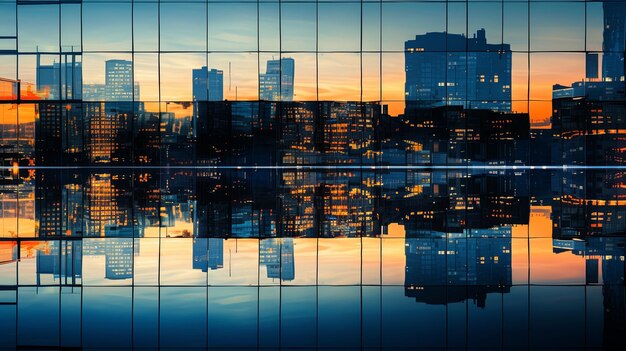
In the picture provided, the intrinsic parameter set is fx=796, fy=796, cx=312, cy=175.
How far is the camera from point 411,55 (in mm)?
25031

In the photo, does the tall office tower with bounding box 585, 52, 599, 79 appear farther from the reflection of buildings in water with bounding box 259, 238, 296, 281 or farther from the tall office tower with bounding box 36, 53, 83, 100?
the reflection of buildings in water with bounding box 259, 238, 296, 281

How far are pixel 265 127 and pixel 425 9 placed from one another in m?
6.15

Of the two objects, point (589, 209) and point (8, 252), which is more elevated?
point (589, 209)

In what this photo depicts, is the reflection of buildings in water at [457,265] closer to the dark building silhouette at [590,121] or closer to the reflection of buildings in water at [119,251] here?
the reflection of buildings in water at [119,251]

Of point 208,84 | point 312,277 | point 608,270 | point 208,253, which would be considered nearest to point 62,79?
point 208,84

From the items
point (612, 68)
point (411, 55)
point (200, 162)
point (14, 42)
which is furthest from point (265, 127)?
point (612, 68)

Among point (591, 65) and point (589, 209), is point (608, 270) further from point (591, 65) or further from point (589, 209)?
point (591, 65)

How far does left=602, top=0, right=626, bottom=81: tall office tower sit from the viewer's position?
24.5 metres

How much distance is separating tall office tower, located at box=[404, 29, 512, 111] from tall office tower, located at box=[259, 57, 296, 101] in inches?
145

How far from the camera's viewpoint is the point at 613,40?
24.6 metres

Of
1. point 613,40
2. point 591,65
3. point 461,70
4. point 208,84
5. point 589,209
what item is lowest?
point 589,209

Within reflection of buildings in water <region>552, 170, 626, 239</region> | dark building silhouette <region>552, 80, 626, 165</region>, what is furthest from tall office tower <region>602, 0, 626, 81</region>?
reflection of buildings in water <region>552, 170, 626, 239</region>

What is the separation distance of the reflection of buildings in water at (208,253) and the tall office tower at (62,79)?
19.8 metres

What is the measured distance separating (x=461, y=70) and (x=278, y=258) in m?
19.9
